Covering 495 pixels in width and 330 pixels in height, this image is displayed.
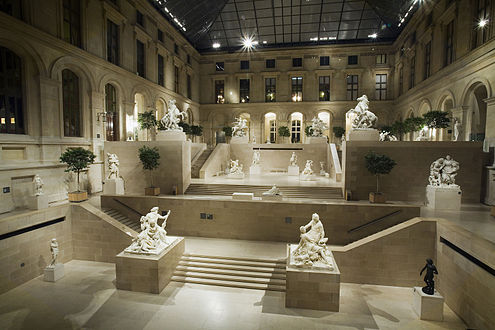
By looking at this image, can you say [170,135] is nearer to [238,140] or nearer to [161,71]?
[238,140]

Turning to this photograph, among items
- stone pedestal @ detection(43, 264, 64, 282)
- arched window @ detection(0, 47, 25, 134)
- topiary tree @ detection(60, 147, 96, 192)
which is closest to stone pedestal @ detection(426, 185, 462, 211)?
stone pedestal @ detection(43, 264, 64, 282)

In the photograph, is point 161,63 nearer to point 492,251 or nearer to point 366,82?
point 366,82

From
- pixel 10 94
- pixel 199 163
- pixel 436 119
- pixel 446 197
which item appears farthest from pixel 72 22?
pixel 446 197

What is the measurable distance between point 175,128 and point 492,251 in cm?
1510

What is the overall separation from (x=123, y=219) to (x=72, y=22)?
39.0 ft

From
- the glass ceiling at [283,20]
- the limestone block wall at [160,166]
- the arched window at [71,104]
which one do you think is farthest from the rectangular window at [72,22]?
the glass ceiling at [283,20]

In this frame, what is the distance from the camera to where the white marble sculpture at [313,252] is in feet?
25.7

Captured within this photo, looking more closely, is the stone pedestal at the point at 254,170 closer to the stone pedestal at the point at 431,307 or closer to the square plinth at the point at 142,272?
the square plinth at the point at 142,272

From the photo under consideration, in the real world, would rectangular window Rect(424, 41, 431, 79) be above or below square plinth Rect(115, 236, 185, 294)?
above

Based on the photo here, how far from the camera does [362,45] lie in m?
29.1

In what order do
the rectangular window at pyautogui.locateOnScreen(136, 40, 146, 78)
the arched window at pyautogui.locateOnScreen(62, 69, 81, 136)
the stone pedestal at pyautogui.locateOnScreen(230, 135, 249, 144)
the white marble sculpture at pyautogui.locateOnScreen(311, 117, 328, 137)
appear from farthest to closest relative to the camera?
the stone pedestal at pyautogui.locateOnScreen(230, 135, 249, 144) < the white marble sculpture at pyautogui.locateOnScreen(311, 117, 328, 137) < the rectangular window at pyautogui.locateOnScreen(136, 40, 146, 78) < the arched window at pyautogui.locateOnScreen(62, 69, 81, 136)

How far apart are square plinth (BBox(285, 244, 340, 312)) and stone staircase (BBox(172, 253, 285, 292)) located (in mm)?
971

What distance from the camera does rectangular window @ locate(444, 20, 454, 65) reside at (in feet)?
57.5

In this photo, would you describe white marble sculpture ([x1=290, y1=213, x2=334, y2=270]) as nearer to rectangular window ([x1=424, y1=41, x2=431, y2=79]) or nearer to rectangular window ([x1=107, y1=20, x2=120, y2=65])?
rectangular window ([x1=107, y1=20, x2=120, y2=65])
